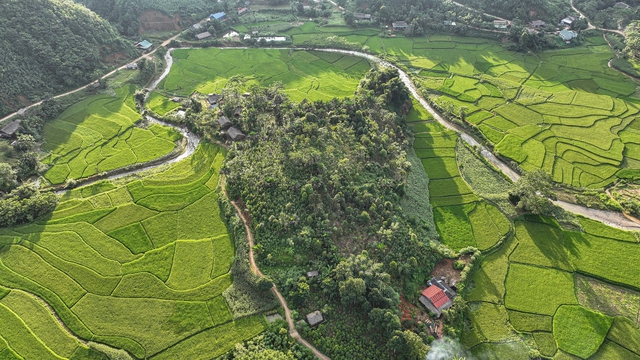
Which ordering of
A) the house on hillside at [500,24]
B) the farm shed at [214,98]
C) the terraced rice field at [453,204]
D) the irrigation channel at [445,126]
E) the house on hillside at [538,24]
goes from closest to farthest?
1. the irrigation channel at [445,126]
2. the terraced rice field at [453,204]
3. the farm shed at [214,98]
4. the house on hillside at [538,24]
5. the house on hillside at [500,24]

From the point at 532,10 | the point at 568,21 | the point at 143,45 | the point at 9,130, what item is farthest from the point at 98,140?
the point at 568,21

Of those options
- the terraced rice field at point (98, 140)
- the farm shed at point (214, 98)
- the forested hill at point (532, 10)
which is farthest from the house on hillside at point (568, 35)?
the terraced rice field at point (98, 140)

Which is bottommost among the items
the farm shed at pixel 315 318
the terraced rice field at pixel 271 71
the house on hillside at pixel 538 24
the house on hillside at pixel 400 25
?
the farm shed at pixel 315 318

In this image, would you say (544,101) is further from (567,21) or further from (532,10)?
(532,10)

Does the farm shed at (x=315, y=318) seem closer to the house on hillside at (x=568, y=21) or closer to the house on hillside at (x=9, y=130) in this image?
the house on hillside at (x=9, y=130)

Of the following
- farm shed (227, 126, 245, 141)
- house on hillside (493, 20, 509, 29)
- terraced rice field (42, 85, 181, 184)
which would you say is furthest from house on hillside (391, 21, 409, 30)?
terraced rice field (42, 85, 181, 184)

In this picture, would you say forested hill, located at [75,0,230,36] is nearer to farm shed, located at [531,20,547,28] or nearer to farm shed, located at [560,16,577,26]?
farm shed, located at [531,20,547,28]
